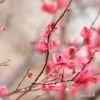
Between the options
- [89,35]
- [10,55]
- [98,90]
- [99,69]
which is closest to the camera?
[89,35]

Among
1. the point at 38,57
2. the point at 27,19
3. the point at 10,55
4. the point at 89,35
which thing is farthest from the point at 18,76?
the point at 89,35

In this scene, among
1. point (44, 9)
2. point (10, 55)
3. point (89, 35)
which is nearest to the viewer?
point (89, 35)

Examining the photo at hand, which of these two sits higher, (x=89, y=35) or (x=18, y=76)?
(x=18, y=76)

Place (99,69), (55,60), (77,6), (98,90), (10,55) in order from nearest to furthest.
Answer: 1. (55,60)
2. (98,90)
3. (99,69)
4. (77,6)
5. (10,55)

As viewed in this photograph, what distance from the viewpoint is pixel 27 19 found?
4422 mm

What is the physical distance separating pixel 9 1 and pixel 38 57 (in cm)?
94

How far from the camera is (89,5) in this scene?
4156 mm

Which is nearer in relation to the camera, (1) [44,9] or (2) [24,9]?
(1) [44,9]

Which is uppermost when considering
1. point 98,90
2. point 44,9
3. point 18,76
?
point 44,9

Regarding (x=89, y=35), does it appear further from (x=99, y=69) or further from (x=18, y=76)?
(x=18, y=76)

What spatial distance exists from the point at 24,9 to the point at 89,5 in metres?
0.98

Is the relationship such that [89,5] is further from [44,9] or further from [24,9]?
[44,9]

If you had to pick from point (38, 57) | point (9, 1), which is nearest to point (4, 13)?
point (9, 1)

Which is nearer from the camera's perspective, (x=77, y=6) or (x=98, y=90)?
(x=98, y=90)
